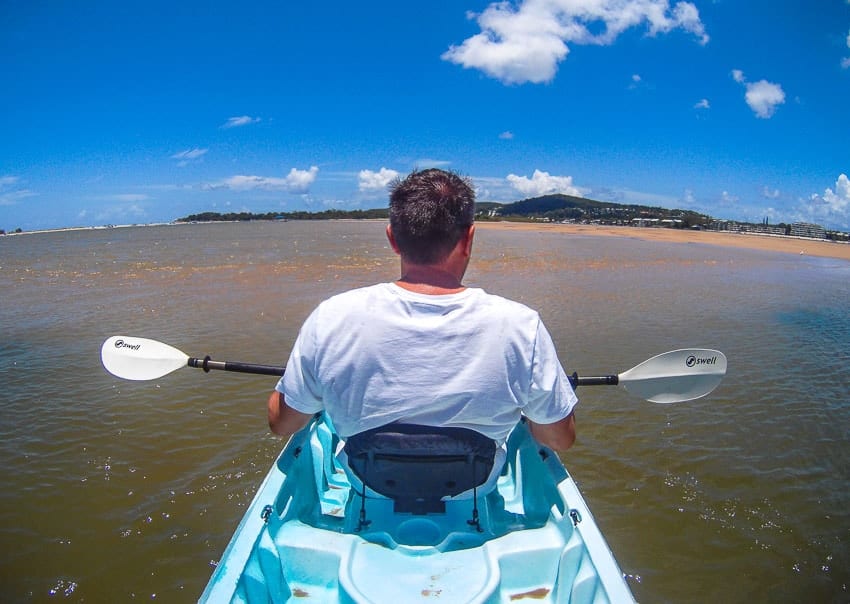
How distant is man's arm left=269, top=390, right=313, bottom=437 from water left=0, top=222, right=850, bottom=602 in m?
2.01

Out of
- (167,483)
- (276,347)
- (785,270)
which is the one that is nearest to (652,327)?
(276,347)

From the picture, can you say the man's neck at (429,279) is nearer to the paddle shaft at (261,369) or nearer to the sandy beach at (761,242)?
the paddle shaft at (261,369)

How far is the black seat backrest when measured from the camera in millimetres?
2100

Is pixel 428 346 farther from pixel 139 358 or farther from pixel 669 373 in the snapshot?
pixel 139 358

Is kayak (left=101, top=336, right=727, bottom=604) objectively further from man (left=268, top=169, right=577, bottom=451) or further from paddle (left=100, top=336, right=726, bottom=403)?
paddle (left=100, top=336, right=726, bottom=403)

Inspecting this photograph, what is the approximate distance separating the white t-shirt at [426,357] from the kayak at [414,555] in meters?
0.62

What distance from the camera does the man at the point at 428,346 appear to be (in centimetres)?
195

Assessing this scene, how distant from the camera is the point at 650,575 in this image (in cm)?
377

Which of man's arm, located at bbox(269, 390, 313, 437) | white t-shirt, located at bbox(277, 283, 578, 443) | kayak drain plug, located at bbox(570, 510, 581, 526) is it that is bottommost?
kayak drain plug, located at bbox(570, 510, 581, 526)

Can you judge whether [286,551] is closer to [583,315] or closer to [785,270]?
[583,315]

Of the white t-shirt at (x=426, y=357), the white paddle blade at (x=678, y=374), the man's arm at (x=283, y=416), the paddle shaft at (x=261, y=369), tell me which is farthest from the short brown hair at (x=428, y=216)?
the white paddle blade at (x=678, y=374)

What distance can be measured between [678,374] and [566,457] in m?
1.88

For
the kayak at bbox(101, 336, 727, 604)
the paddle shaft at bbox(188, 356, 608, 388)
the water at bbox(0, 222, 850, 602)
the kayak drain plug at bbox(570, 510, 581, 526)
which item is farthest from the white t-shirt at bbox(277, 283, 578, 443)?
the water at bbox(0, 222, 850, 602)

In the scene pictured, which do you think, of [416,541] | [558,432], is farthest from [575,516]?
[416,541]
